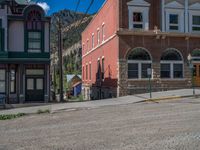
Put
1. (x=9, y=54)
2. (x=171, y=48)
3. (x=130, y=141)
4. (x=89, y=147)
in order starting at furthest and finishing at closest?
(x=171, y=48), (x=9, y=54), (x=130, y=141), (x=89, y=147)

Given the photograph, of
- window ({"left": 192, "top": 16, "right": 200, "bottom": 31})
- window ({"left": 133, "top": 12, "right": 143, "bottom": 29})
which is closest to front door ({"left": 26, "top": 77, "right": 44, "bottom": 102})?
window ({"left": 133, "top": 12, "right": 143, "bottom": 29})

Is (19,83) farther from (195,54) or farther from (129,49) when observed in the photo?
(195,54)

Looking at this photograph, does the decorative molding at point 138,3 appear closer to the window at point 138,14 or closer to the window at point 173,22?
the window at point 138,14

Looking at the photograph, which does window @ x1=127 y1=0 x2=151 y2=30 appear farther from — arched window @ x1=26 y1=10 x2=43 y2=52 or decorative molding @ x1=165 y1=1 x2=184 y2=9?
arched window @ x1=26 y1=10 x2=43 y2=52

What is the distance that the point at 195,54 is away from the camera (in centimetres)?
3195

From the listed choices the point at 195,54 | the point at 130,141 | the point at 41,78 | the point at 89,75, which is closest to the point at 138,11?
the point at 195,54

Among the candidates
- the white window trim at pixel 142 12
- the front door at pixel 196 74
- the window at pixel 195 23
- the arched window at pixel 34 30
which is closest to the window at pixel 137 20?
the white window trim at pixel 142 12

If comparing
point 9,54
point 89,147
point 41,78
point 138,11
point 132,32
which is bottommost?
point 89,147

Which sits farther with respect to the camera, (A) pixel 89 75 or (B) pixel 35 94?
(A) pixel 89 75

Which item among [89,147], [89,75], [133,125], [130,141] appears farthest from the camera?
[89,75]

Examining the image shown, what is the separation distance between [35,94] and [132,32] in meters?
9.82

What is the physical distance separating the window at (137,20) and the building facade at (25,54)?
24.5 ft

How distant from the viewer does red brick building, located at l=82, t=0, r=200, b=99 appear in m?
29.7

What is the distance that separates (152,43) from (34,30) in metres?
10.2
